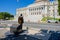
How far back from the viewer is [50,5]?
72188 millimetres

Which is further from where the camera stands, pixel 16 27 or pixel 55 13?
pixel 55 13

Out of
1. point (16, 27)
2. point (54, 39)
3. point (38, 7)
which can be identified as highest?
point (38, 7)

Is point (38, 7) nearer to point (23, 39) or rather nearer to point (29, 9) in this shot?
point (29, 9)

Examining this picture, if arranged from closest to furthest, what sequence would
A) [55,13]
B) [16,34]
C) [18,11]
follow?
[16,34] < [55,13] < [18,11]

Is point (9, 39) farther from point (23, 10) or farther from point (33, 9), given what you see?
point (23, 10)

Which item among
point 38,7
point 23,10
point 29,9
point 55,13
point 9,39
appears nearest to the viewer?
point 9,39

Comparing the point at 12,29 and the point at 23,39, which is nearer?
the point at 23,39

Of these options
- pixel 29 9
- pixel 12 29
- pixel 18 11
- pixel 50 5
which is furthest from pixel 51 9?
pixel 12 29

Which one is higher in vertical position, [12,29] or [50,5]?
[50,5]

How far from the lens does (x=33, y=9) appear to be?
A: 80000 millimetres

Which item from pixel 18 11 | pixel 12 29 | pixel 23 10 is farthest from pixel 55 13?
pixel 12 29

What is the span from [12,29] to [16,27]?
765 millimetres

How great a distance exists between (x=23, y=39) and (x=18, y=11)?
8176 centimetres

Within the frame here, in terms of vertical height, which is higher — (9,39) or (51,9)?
(51,9)
